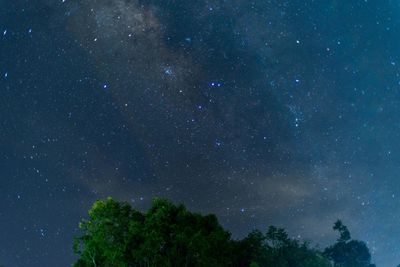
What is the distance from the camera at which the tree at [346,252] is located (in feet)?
286

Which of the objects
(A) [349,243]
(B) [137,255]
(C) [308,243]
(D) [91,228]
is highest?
(A) [349,243]

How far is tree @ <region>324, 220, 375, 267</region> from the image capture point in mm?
87044

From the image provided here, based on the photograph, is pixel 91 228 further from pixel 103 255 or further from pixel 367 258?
pixel 367 258

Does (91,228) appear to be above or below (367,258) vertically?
below

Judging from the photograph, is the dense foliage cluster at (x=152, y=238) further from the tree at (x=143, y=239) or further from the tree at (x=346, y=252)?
the tree at (x=346, y=252)

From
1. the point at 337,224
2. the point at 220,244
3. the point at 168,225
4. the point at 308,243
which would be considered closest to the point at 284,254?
the point at 308,243

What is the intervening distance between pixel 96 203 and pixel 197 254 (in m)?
8.21

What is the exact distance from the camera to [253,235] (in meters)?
43.5

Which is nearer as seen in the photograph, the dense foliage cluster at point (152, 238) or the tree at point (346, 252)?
the dense foliage cluster at point (152, 238)

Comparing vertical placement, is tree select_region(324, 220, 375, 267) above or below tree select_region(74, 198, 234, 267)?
above

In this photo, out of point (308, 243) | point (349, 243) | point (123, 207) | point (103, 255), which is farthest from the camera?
point (349, 243)

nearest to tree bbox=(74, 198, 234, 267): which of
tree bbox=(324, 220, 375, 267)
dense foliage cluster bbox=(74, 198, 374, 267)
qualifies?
dense foliage cluster bbox=(74, 198, 374, 267)

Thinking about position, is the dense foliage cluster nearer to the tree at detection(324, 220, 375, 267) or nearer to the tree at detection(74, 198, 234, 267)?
the tree at detection(74, 198, 234, 267)

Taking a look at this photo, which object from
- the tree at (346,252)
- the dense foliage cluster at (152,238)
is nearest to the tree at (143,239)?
the dense foliage cluster at (152,238)
